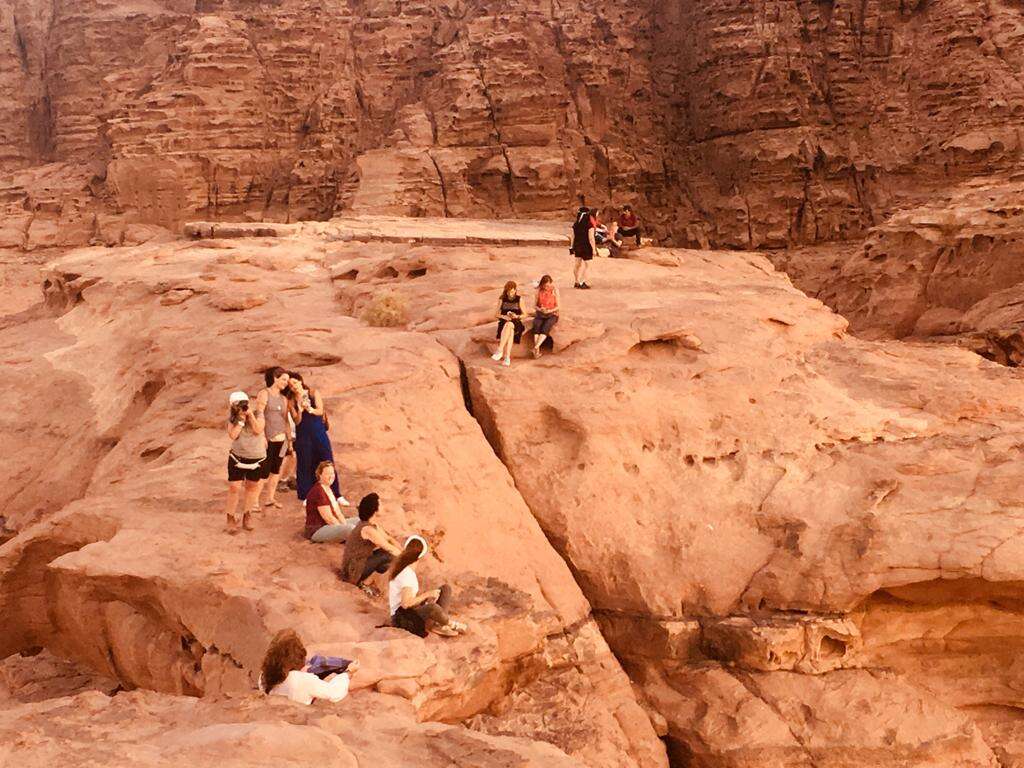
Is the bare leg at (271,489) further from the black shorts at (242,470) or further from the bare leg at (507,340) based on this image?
the bare leg at (507,340)

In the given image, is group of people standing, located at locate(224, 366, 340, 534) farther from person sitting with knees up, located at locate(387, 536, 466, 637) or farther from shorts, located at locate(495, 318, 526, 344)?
shorts, located at locate(495, 318, 526, 344)

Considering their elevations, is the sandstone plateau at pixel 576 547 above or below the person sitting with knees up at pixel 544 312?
below

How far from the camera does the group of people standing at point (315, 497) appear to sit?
24.5 feet

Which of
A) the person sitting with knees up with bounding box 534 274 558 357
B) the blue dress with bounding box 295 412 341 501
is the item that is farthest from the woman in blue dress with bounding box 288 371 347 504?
the person sitting with knees up with bounding box 534 274 558 357

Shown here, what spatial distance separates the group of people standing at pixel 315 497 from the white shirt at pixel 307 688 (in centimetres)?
134

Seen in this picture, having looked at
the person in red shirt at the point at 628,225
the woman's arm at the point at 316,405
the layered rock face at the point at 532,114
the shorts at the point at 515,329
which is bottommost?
the woman's arm at the point at 316,405

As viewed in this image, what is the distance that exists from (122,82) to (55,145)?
3.98 meters

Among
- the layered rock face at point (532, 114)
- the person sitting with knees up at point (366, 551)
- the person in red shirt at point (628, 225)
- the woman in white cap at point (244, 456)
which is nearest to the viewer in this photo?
the person sitting with knees up at point (366, 551)

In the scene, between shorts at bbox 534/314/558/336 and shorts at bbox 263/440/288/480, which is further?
shorts at bbox 534/314/558/336

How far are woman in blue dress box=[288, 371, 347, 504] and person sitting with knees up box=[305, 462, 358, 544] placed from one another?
0.46 m

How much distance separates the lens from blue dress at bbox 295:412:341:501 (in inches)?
350

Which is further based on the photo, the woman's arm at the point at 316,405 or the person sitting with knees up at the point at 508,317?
the person sitting with knees up at the point at 508,317

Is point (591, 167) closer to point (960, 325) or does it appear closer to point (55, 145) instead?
point (960, 325)

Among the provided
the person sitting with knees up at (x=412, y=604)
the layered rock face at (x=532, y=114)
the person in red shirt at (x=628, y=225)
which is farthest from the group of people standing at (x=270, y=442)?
the layered rock face at (x=532, y=114)
